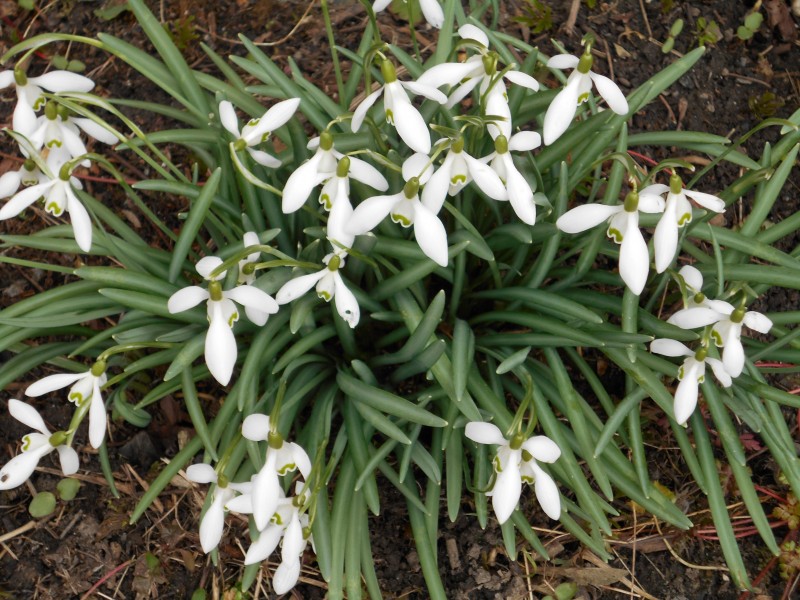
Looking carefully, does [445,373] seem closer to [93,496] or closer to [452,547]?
[452,547]

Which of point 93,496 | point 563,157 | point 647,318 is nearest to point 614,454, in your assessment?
point 647,318

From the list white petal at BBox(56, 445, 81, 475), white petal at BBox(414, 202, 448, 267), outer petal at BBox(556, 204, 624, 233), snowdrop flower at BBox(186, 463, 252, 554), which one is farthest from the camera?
white petal at BBox(56, 445, 81, 475)

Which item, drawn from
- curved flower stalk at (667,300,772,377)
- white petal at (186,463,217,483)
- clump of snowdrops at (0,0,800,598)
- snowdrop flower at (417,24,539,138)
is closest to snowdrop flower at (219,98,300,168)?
clump of snowdrops at (0,0,800,598)

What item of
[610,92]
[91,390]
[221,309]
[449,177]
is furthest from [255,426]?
[610,92]

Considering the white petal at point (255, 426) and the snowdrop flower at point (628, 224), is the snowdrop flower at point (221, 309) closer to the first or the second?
the white petal at point (255, 426)

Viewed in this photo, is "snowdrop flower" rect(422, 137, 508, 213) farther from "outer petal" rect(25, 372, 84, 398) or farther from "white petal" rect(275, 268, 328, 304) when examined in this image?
"outer petal" rect(25, 372, 84, 398)

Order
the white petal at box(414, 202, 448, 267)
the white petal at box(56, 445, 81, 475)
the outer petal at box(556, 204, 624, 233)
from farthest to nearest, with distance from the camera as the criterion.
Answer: the white petal at box(56, 445, 81, 475), the outer petal at box(556, 204, 624, 233), the white petal at box(414, 202, 448, 267)
